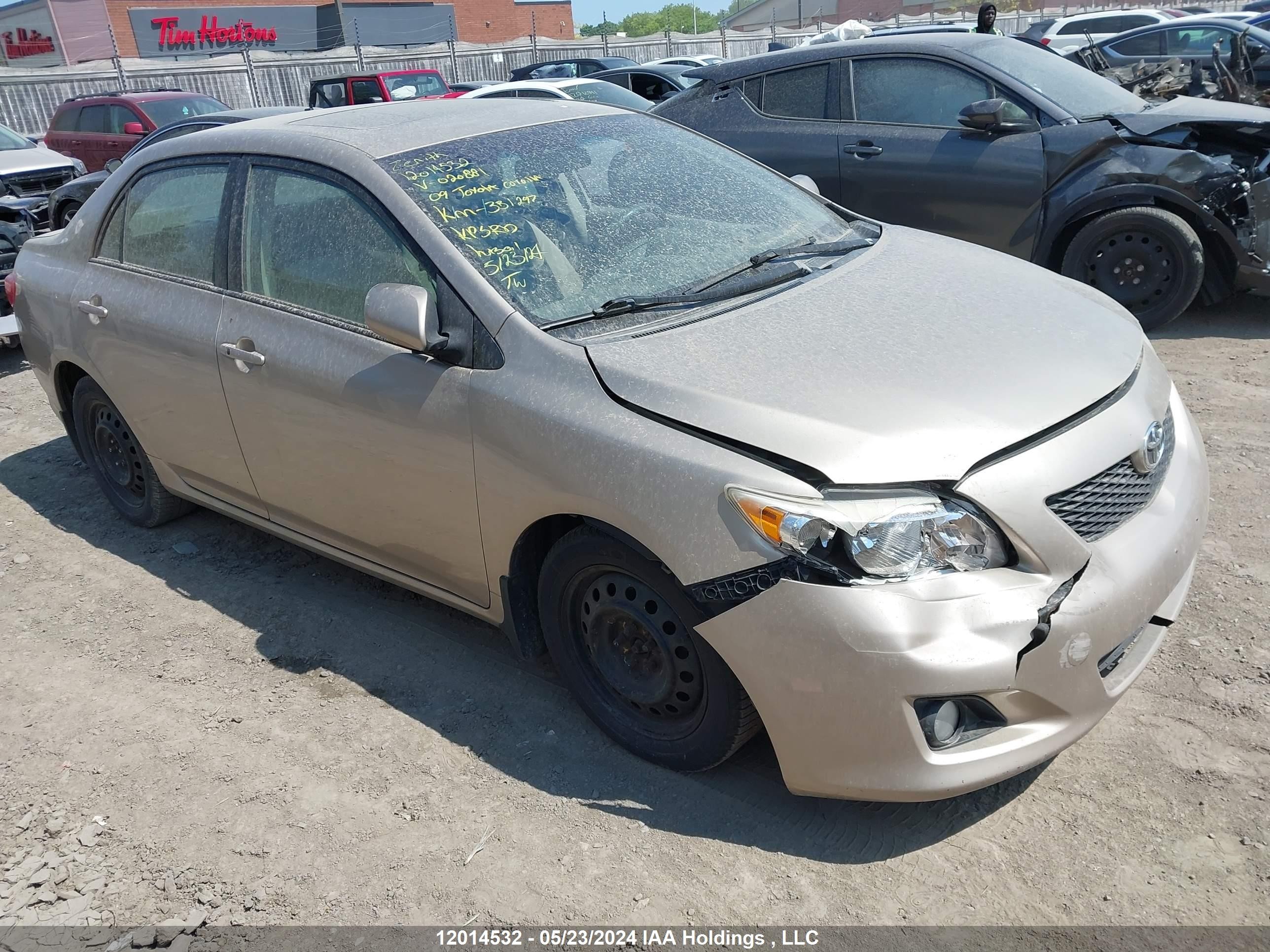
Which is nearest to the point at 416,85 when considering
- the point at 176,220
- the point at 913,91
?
the point at 913,91

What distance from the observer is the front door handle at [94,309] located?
4414mm

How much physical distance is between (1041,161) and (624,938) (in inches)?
209

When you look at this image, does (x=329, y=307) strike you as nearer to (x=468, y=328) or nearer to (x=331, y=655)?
(x=468, y=328)

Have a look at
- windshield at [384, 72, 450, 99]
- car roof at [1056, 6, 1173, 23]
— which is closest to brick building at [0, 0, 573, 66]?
windshield at [384, 72, 450, 99]

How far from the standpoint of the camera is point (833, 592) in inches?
94.7

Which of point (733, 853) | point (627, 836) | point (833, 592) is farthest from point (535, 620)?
point (833, 592)

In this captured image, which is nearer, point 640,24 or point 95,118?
point 95,118

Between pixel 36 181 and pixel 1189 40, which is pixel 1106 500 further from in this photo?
pixel 1189 40

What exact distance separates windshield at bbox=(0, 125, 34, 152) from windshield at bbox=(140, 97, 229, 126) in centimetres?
191

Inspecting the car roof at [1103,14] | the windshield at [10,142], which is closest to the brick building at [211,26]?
the car roof at [1103,14]

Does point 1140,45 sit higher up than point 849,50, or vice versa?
point 849,50

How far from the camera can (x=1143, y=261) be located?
6156mm

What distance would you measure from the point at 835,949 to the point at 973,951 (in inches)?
12.3

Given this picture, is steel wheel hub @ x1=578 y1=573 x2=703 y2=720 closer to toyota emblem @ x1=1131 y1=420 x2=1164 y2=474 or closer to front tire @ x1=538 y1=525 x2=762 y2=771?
front tire @ x1=538 y1=525 x2=762 y2=771
